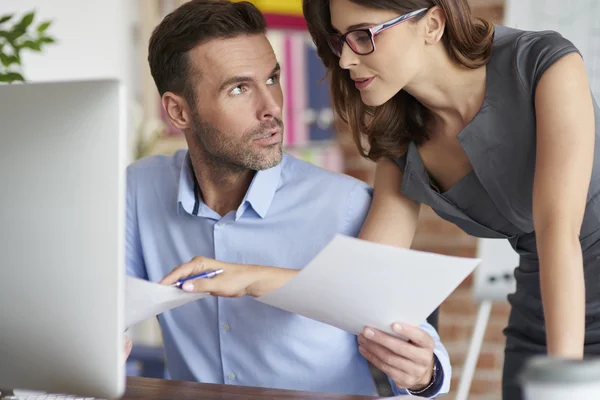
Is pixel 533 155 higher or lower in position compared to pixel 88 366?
higher

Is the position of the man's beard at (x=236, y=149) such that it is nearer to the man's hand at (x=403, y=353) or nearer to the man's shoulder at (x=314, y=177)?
the man's shoulder at (x=314, y=177)

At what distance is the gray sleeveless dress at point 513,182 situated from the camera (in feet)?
4.36

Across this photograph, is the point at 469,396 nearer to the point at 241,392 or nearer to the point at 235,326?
the point at 235,326

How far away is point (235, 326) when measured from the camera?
1.58 meters

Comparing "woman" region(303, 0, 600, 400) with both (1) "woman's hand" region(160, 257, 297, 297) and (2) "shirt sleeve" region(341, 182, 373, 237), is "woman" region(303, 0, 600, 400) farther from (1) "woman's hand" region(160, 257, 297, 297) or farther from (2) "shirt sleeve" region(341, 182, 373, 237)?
(1) "woman's hand" region(160, 257, 297, 297)

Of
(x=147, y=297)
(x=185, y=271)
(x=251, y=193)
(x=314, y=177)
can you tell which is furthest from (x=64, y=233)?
(x=314, y=177)

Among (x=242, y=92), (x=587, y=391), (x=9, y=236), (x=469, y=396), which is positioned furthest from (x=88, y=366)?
(x=469, y=396)

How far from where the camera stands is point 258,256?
5.29 feet

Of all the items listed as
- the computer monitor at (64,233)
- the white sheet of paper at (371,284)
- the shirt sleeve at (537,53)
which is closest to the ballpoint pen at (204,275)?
the white sheet of paper at (371,284)

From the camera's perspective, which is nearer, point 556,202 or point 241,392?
point 556,202

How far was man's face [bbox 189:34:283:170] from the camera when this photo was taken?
1.61 meters

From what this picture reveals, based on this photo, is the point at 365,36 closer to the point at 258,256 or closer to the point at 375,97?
the point at 375,97

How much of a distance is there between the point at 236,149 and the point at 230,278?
40 cm

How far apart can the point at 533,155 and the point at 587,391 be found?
0.79 m
